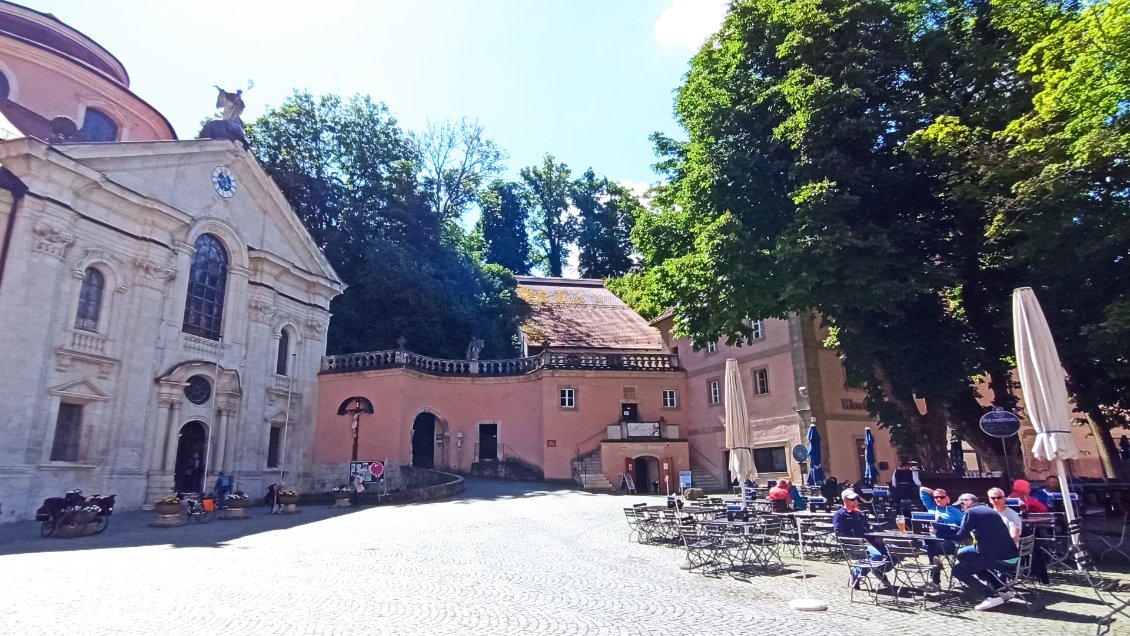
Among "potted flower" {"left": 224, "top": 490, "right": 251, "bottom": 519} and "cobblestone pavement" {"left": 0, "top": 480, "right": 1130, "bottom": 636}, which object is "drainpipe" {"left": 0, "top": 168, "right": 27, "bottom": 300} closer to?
"cobblestone pavement" {"left": 0, "top": 480, "right": 1130, "bottom": 636}

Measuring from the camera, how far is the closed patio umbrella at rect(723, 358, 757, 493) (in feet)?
41.4

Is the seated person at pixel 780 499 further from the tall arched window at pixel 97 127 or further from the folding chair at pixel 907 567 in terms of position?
the tall arched window at pixel 97 127

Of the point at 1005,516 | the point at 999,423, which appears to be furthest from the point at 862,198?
the point at 1005,516

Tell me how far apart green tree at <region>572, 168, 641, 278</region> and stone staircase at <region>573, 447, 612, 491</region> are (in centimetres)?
2863

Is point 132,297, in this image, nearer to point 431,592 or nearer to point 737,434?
point 431,592

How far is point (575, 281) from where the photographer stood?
40.5m

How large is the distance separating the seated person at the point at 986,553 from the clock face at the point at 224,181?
88.4ft

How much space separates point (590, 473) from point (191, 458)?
15079 mm

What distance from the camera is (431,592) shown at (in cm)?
803

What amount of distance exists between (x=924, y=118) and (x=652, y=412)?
704 inches

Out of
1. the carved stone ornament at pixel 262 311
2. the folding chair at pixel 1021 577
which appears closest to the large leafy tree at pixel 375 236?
the carved stone ornament at pixel 262 311

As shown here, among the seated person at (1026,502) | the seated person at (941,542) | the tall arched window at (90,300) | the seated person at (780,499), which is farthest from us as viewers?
the tall arched window at (90,300)

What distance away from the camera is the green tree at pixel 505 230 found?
52.0 metres

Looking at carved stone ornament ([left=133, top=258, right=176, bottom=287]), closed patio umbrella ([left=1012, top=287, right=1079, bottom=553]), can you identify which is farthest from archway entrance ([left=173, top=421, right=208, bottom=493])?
closed patio umbrella ([left=1012, top=287, right=1079, bottom=553])
